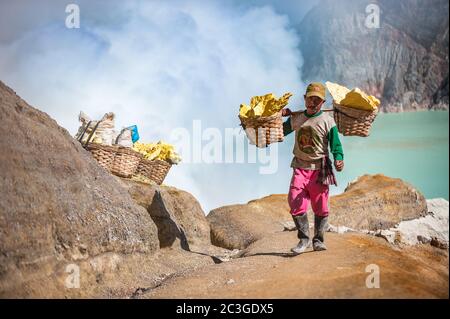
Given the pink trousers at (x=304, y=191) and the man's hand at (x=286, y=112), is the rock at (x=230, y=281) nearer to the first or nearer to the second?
the pink trousers at (x=304, y=191)

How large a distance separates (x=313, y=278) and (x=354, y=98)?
79.6 inches

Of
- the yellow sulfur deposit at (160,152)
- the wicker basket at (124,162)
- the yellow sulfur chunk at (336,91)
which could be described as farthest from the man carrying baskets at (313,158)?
the yellow sulfur deposit at (160,152)

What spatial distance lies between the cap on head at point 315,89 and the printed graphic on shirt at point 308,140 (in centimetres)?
37

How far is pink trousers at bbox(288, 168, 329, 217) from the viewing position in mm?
5078

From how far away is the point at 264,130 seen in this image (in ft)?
16.2

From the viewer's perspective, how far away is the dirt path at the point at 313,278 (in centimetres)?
336

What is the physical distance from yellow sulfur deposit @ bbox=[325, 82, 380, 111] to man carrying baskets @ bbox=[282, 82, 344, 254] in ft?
0.49

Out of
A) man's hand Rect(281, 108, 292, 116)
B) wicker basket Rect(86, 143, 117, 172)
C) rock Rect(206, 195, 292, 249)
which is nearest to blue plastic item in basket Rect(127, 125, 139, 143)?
wicker basket Rect(86, 143, 117, 172)

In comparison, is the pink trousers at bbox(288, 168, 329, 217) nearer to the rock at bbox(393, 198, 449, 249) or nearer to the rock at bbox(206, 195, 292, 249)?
the rock at bbox(206, 195, 292, 249)

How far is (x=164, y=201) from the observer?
757cm
